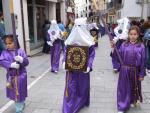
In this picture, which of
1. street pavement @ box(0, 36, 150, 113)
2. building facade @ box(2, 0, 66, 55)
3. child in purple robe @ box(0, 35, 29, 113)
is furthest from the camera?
building facade @ box(2, 0, 66, 55)

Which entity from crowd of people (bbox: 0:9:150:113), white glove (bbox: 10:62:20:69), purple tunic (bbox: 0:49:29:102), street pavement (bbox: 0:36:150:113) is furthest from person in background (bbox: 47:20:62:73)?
white glove (bbox: 10:62:20:69)

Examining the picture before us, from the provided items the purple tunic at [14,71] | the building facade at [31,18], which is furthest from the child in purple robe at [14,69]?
the building facade at [31,18]

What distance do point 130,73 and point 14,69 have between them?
2049 mm

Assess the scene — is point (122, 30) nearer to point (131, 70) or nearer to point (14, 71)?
point (131, 70)

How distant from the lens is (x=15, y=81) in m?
5.20

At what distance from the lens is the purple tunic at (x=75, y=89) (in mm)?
5289

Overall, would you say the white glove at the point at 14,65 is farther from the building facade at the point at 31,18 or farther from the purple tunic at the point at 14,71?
the building facade at the point at 31,18

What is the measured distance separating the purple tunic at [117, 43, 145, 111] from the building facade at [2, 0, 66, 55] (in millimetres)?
6149

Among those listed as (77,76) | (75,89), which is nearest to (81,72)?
(77,76)

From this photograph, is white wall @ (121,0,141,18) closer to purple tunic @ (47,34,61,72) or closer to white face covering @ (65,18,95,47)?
purple tunic @ (47,34,61,72)

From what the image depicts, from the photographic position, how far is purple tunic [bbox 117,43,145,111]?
520 centimetres

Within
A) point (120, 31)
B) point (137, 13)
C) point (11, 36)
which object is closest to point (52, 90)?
point (11, 36)

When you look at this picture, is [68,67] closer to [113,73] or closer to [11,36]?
[11,36]

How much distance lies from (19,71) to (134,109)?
2.26 m
